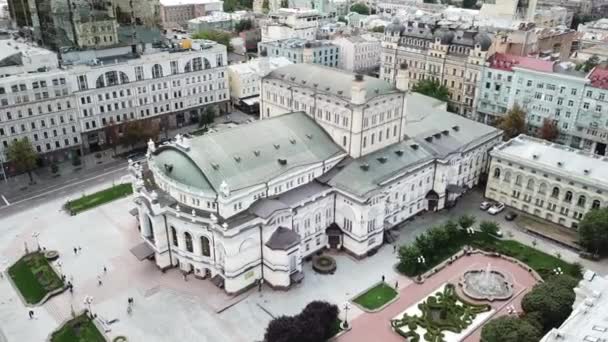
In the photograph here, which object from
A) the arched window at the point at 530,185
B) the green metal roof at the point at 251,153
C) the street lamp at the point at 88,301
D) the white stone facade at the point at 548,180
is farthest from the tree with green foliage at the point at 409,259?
the street lamp at the point at 88,301

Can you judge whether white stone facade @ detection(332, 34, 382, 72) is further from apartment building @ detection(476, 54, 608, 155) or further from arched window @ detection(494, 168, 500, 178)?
arched window @ detection(494, 168, 500, 178)

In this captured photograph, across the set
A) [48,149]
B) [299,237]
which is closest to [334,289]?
[299,237]

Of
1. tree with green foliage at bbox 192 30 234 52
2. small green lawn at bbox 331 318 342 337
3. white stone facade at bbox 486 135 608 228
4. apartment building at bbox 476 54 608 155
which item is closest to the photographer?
small green lawn at bbox 331 318 342 337

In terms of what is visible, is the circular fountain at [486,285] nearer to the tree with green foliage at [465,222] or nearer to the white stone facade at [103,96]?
the tree with green foliage at [465,222]

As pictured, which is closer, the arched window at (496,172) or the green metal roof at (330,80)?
the green metal roof at (330,80)

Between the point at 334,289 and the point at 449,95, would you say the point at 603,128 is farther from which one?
the point at 334,289

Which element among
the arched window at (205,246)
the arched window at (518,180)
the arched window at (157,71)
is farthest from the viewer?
the arched window at (157,71)

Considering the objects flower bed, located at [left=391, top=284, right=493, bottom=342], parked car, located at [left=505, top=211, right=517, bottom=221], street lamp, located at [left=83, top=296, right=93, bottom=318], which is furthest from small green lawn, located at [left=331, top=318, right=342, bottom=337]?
parked car, located at [left=505, top=211, right=517, bottom=221]
